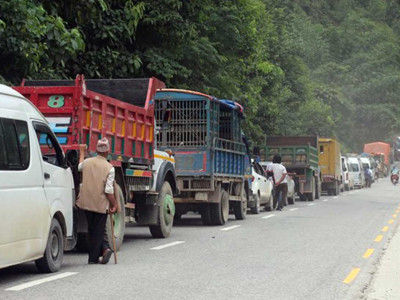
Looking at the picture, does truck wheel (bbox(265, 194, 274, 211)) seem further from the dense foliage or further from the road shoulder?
the road shoulder

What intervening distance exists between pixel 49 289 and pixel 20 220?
2.77 ft

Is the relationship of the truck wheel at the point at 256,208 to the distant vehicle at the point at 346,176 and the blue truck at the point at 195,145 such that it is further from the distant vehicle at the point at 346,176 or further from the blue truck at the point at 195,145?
the distant vehicle at the point at 346,176

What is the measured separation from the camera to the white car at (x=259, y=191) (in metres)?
24.6

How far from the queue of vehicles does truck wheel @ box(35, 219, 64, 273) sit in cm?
1

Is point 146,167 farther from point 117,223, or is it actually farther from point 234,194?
point 234,194

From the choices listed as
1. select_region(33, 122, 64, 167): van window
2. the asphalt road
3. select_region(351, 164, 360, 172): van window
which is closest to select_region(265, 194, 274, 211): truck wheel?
the asphalt road

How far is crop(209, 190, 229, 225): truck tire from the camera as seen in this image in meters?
19.4

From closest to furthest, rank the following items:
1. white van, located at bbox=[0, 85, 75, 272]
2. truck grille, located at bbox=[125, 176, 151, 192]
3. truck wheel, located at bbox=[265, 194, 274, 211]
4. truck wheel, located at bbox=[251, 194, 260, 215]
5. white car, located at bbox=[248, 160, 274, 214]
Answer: white van, located at bbox=[0, 85, 75, 272] < truck grille, located at bbox=[125, 176, 151, 192] < white car, located at bbox=[248, 160, 274, 214] < truck wheel, located at bbox=[251, 194, 260, 215] < truck wheel, located at bbox=[265, 194, 274, 211]

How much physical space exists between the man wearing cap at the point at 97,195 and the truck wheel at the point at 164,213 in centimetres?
365

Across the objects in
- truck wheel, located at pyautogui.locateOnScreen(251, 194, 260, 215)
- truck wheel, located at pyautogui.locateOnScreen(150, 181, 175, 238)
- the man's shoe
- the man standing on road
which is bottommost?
the man's shoe

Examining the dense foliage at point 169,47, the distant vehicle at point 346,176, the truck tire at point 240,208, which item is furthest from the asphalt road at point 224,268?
the distant vehicle at point 346,176

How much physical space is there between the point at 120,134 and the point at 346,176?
1431 inches

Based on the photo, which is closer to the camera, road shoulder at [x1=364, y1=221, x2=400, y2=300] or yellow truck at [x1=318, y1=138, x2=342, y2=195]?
road shoulder at [x1=364, y1=221, x2=400, y2=300]

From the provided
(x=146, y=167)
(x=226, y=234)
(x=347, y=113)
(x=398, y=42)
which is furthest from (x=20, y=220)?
(x=398, y=42)
